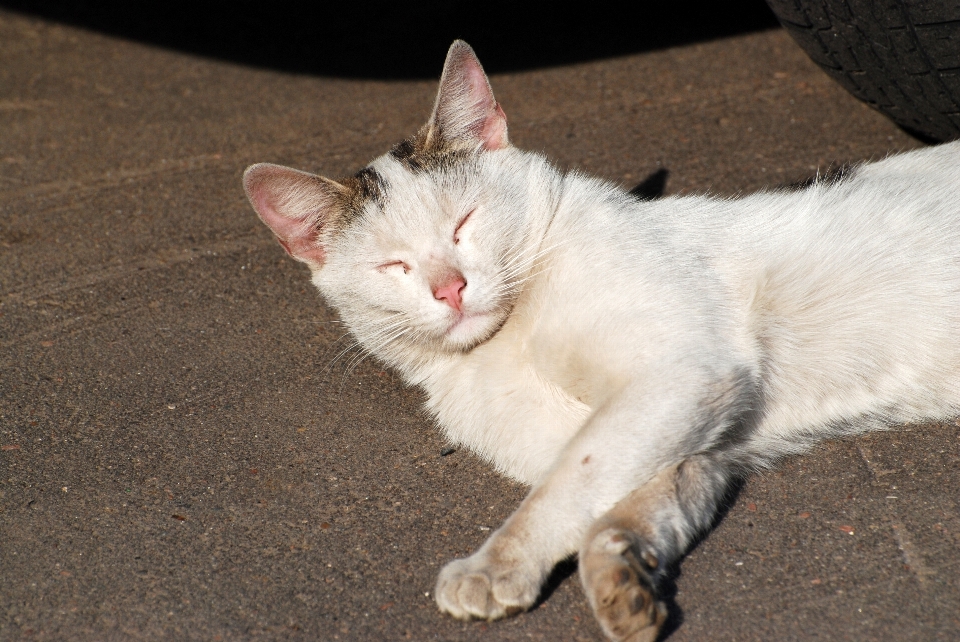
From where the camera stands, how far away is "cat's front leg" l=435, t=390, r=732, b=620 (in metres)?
2.32

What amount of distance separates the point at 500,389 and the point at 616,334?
1.50ft

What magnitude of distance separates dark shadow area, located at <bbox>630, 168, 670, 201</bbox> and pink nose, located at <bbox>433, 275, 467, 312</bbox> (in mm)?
1763

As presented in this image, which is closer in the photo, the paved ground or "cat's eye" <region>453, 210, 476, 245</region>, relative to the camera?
the paved ground

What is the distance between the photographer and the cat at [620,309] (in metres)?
2.46

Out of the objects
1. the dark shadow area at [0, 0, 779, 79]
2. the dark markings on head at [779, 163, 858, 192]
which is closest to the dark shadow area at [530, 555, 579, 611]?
the dark markings on head at [779, 163, 858, 192]

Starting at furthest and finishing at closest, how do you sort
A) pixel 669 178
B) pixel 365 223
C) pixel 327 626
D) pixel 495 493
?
pixel 669 178, pixel 365 223, pixel 495 493, pixel 327 626

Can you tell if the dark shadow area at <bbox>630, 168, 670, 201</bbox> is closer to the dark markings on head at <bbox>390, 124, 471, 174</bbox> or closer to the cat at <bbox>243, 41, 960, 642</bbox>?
the cat at <bbox>243, 41, 960, 642</bbox>

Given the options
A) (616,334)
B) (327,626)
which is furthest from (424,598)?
(616,334)

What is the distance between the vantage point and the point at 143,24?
6.47 m

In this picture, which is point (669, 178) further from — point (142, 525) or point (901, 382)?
point (142, 525)

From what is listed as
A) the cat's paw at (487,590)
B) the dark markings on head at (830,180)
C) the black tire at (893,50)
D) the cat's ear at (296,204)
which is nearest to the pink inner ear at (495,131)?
the cat's ear at (296,204)

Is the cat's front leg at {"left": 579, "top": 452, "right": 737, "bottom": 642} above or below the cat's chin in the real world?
below

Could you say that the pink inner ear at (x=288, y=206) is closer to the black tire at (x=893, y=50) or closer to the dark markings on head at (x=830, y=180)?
the dark markings on head at (x=830, y=180)

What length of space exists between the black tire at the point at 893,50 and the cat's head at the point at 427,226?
1441 millimetres
